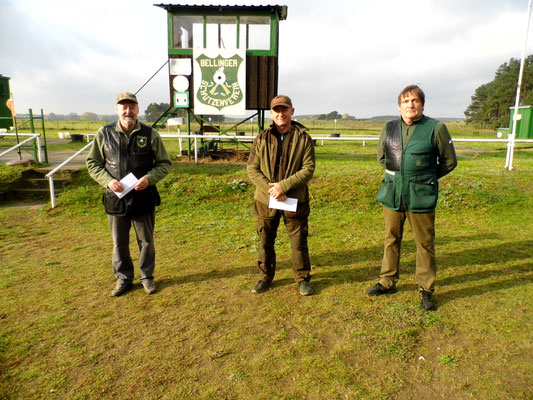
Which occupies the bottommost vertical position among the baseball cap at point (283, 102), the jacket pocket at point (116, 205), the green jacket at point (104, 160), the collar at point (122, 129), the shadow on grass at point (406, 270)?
the shadow on grass at point (406, 270)

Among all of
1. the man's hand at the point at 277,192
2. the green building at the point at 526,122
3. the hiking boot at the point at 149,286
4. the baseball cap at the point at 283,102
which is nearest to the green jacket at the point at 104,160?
the hiking boot at the point at 149,286

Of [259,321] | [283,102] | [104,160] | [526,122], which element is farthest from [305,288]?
[526,122]

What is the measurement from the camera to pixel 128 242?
4133mm

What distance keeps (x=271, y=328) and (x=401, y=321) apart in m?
1.22

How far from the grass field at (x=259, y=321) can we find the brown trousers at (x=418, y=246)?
0.24 meters

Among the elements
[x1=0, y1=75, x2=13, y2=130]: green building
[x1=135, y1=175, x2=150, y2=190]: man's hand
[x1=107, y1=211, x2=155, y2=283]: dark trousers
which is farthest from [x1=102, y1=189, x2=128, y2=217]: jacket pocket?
[x1=0, y1=75, x2=13, y2=130]: green building

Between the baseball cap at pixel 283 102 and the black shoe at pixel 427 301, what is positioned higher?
the baseball cap at pixel 283 102

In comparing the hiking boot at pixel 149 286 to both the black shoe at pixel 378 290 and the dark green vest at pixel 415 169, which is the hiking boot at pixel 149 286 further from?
the dark green vest at pixel 415 169

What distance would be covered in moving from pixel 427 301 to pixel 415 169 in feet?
4.37

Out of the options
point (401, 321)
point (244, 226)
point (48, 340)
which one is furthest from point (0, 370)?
point (244, 226)

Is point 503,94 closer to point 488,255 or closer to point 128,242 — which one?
point 488,255

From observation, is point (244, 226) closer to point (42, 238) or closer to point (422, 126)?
point (42, 238)

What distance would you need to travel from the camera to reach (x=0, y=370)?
9.04 ft

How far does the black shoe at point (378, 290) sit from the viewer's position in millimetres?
3941
